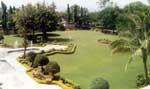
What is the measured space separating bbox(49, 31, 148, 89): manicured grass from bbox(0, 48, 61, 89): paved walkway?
3.37 m

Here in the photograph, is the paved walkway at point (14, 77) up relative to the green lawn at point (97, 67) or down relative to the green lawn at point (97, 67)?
up

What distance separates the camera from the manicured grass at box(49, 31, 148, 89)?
2769 centimetres

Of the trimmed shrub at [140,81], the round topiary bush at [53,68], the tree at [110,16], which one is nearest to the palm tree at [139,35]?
the trimmed shrub at [140,81]

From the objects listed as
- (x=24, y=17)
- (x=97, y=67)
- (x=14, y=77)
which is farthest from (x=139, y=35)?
(x=24, y=17)

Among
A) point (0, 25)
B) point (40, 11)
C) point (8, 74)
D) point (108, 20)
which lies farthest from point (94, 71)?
point (0, 25)

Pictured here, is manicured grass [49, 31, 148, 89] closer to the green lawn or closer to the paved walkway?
the green lawn

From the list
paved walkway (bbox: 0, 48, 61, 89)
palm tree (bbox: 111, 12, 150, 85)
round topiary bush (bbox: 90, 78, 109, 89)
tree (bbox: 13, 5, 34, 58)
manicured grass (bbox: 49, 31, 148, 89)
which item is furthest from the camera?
tree (bbox: 13, 5, 34, 58)

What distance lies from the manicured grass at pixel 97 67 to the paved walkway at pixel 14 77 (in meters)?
3.37

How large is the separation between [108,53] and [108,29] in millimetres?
28065

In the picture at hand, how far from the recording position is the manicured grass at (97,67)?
90.8ft

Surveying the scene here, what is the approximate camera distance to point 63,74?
3056 centimetres

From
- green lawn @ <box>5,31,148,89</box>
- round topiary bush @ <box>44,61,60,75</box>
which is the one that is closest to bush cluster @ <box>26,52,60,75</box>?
round topiary bush @ <box>44,61,60,75</box>

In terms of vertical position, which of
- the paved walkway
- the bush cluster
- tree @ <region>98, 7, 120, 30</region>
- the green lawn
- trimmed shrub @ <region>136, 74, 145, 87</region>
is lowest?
the green lawn

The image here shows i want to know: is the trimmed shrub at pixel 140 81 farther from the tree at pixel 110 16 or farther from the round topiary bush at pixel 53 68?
the tree at pixel 110 16
